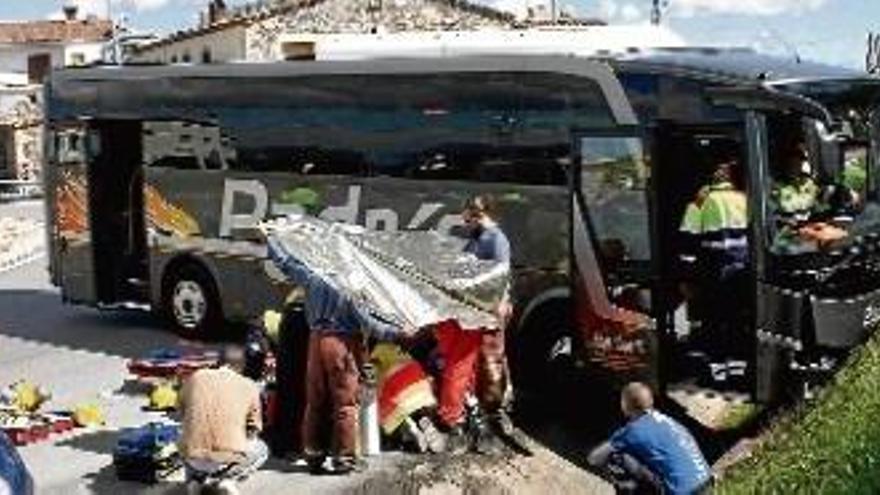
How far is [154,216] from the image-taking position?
17812mm

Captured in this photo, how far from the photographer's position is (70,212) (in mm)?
18938

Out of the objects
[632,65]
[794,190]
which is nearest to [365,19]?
[632,65]

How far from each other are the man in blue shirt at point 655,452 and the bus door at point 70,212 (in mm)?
11365

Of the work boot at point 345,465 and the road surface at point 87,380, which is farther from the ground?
the work boot at point 345,465

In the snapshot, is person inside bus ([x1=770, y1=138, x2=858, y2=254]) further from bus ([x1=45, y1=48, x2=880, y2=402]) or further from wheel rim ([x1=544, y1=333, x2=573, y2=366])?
wheel rim ([x1=544, y1=333, x2=573, y2=366])

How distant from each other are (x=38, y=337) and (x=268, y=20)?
123 ft

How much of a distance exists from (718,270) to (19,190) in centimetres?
4820

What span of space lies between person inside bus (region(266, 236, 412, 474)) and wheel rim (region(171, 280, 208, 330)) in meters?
6.08

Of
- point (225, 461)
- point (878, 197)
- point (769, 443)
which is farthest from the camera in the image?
point (878, 197)

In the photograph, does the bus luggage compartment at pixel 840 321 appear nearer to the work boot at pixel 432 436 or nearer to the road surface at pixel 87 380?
the road surface at pixel 87 380

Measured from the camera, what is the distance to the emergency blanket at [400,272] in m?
11.7

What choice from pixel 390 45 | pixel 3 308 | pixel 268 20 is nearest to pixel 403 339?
pixel 390 45

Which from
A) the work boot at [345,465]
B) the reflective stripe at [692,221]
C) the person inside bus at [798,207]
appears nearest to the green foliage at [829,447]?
the person inside bus at [798,207]

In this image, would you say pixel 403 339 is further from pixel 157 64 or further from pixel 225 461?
pixel 157 64
